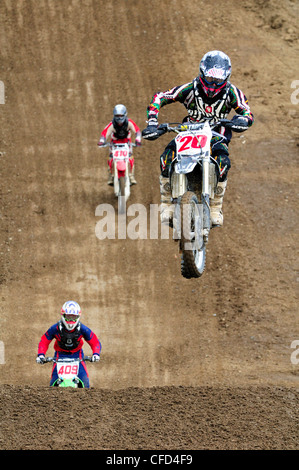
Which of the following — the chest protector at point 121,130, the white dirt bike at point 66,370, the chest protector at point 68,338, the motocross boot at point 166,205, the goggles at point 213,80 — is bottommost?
the white dirt bike at point 66,370

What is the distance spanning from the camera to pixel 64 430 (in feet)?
34.0

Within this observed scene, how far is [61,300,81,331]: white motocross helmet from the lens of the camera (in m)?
11.6

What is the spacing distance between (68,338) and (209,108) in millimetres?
3891

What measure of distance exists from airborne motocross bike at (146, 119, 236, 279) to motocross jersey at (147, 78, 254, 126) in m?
0.43

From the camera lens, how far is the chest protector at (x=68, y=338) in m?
11.9

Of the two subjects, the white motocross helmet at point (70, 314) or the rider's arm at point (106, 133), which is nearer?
the white motocross helmet at point (70, 314)

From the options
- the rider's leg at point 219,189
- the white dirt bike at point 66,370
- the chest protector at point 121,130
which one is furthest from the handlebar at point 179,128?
the chest protector at point 121,130

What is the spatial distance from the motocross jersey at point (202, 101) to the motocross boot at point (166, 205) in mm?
952

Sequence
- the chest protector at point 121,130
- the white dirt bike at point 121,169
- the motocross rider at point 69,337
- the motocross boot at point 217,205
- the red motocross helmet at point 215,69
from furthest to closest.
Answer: the chest protector at point 121,130, the white dirt bike at point 121,169, the motocross rider at point 69,337, the motocross boot at point 217,205, the red motocross helmet at point 215,69

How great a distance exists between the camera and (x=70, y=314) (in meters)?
11.6

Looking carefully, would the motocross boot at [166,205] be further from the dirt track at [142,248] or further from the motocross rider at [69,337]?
the dirt track at [142,248]

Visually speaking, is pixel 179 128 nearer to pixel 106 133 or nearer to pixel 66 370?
pixel 66 370
